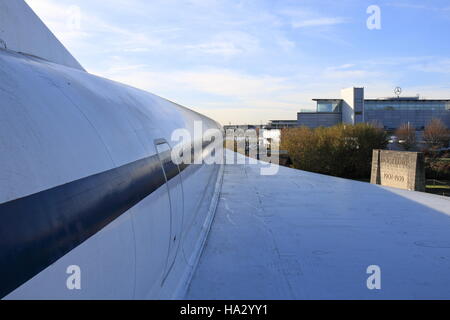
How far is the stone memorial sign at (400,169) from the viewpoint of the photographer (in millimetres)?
21648

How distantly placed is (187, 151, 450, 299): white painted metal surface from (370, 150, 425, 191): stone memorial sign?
618 inches

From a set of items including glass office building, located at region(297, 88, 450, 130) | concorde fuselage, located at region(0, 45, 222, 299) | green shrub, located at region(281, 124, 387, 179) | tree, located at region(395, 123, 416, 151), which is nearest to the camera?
concorde fuselage, located at region(0, 45, 222, 299)

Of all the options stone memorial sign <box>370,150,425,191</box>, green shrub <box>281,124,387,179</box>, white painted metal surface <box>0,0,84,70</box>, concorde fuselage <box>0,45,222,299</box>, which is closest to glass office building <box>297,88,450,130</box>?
green shrub <box>281,124,387,179</box>

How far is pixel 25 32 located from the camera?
3609 mm

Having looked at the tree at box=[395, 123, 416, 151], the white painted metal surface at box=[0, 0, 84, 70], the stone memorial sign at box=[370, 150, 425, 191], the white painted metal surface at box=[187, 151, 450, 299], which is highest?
the white painted metal surface at box=[0, 0, 84, 70]

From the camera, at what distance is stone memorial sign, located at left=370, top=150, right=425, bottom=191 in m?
21.6

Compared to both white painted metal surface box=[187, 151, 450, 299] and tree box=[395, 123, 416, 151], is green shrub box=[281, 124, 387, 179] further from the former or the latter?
white painted metal surface box=[187, 151, 450, 299]

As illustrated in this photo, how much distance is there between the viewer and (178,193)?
3205mm

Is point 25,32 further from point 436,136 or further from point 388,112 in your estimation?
point 388,112

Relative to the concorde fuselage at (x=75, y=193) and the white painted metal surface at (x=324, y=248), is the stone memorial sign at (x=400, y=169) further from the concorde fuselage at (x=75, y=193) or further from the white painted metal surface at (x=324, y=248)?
the concorde fuselage at (x=75, y=193)

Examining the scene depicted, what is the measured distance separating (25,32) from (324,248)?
11.3ft

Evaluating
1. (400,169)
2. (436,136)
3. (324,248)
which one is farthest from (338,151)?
(324,248)

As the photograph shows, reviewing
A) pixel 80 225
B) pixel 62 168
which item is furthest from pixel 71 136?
pixel 80 225
